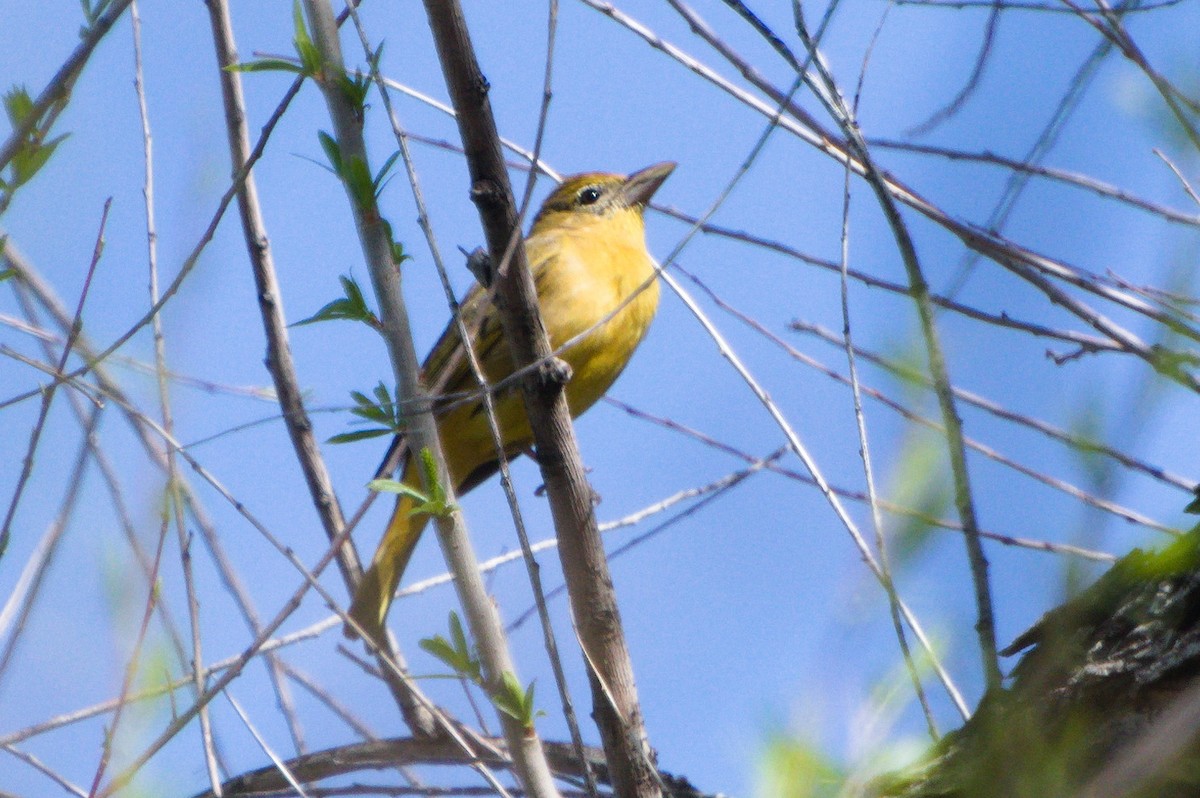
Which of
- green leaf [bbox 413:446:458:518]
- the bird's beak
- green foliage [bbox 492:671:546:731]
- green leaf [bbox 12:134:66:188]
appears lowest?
green foliage [bbox 492:671:546:731]

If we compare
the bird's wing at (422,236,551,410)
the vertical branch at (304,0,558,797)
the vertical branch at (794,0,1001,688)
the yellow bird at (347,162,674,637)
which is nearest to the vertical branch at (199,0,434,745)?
the yellow bird at (347,162,674,637)

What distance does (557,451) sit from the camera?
2.92m

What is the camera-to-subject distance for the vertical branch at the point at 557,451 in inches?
98.4

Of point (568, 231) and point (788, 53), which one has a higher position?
point (568, 231)

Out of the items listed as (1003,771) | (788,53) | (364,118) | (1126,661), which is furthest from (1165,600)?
(364,118)

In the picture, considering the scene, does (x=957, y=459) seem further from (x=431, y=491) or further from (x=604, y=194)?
(x=604, y=194)

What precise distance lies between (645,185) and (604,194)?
0.21m

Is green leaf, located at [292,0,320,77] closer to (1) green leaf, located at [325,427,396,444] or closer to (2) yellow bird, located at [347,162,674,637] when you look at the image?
(1) green leaf, located at [325,427,396,444]

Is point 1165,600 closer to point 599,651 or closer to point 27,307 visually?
point 599,651

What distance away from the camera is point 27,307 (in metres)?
3.63

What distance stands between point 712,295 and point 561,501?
1274 millimetres

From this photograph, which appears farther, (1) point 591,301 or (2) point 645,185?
(2) point 645,185

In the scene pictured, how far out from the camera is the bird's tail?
436 cm

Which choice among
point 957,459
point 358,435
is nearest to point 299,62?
point 358,435
